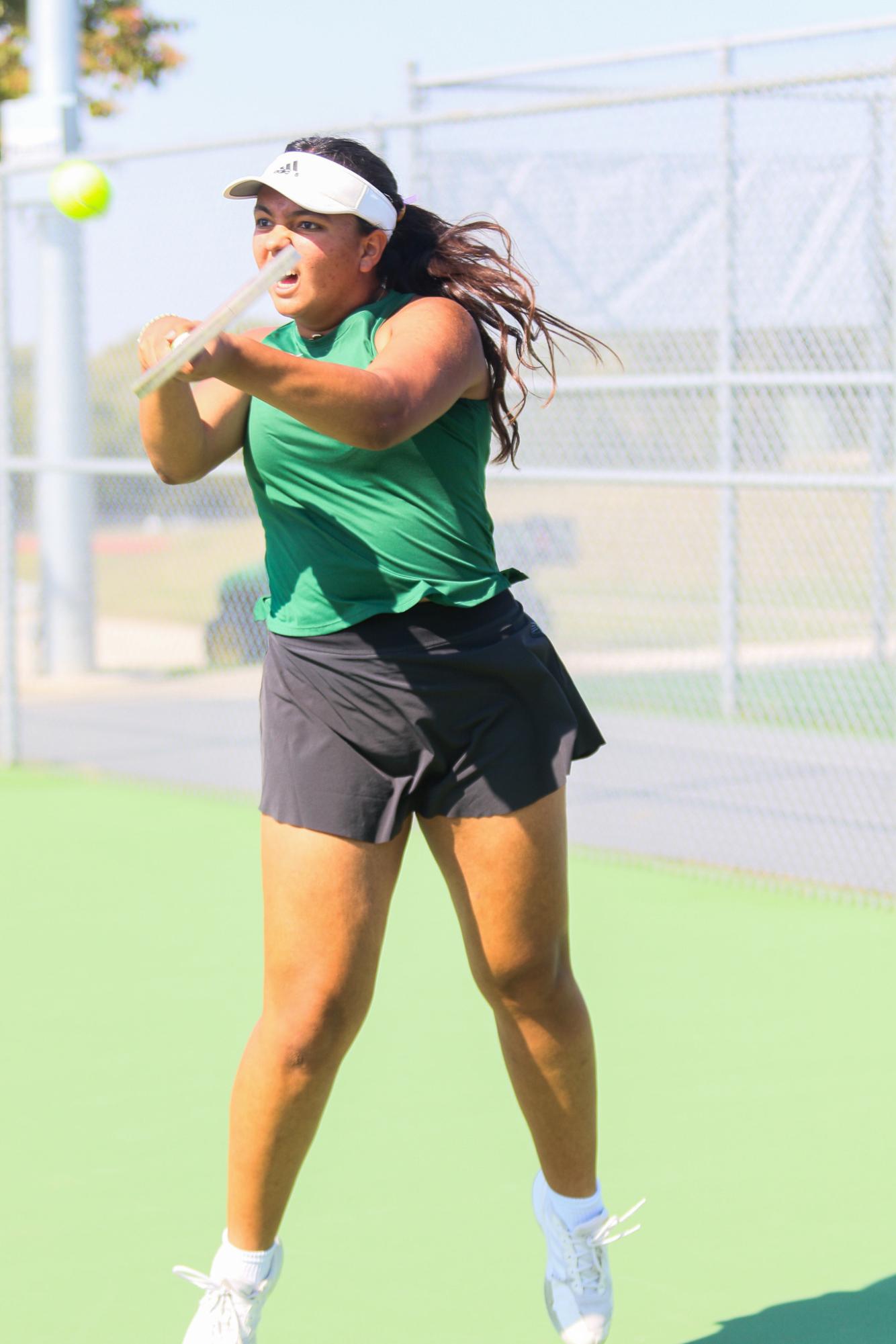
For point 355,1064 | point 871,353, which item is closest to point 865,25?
point 871,353

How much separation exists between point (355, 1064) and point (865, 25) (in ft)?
17.6

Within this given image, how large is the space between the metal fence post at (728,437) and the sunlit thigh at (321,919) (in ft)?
19.8

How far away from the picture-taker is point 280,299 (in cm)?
278

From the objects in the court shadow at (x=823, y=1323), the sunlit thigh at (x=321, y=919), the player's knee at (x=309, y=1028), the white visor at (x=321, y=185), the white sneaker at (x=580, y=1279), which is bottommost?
the court shadow at (x=823, y=1323)

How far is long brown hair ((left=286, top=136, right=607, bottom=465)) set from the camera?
Result: 9.29 ft

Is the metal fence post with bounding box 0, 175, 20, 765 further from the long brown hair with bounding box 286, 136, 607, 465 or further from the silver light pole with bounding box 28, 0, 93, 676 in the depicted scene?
the long brown hair with bounding box 286, 136, 607, 465

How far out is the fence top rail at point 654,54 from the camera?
7.62 metres

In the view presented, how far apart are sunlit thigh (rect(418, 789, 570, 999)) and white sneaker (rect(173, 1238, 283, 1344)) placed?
1.90ft

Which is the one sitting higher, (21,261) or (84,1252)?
(21,261)

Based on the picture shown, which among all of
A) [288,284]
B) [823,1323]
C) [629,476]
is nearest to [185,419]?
[288,284]

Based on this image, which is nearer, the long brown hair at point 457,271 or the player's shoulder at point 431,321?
the player's shoulder at point 431,321

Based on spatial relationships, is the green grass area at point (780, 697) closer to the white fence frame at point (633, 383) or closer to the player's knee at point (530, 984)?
the white fence frame at point (633, 383)

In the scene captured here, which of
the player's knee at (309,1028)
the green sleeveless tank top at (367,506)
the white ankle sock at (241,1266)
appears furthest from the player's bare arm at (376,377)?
the white ankle sock at (241,1266)

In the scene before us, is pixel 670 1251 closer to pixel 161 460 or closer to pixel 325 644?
pixel 325 644
